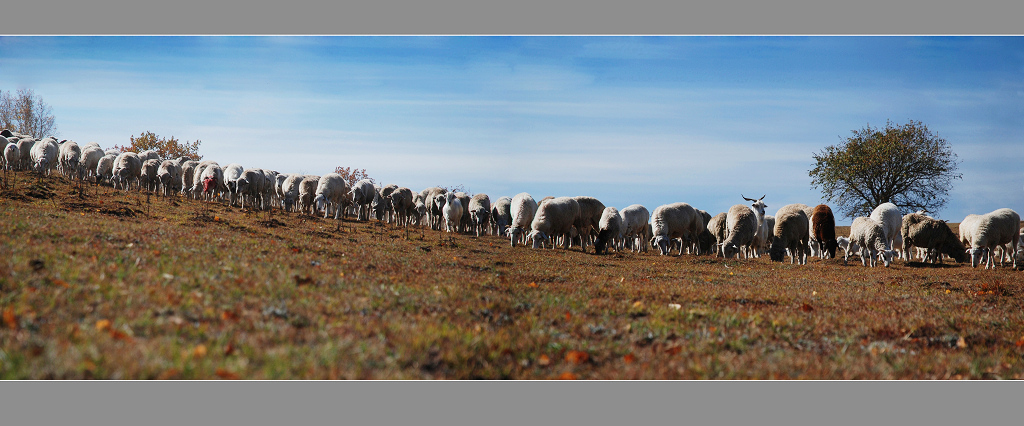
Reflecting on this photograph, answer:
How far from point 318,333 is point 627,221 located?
2706cm

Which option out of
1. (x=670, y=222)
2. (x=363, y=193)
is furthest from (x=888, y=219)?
(x=363, y=193)

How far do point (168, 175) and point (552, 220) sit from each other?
83.8ft

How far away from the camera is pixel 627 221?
30.2 meters

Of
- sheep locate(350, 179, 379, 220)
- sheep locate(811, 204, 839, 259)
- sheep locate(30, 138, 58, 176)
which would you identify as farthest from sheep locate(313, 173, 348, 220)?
sheep locate(811, 204, 839, 259)

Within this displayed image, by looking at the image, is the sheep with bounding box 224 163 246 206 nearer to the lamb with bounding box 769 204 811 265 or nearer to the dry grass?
the dry grass

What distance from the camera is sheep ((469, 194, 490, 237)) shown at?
103ft

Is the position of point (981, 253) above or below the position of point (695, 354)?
above

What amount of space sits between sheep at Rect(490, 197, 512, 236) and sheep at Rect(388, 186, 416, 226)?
5.81m

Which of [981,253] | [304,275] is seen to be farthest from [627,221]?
[304,275]

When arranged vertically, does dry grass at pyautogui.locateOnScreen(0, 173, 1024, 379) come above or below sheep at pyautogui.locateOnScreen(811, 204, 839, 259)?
below

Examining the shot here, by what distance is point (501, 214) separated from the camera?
110ft

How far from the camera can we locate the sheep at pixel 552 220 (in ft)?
77.1

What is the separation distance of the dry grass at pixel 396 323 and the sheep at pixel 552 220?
13.5 meters

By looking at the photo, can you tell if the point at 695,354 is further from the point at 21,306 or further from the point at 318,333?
the point at 21,306
